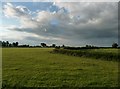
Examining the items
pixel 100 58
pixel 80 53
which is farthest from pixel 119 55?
pixel 80 53

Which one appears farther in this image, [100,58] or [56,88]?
[100,58]

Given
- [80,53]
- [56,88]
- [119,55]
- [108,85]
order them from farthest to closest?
[80,53] → [119,55] → [108,85] → [56,88]

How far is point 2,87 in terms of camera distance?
38.4ft

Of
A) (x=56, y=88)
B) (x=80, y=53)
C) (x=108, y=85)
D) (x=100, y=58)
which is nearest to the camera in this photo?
(x=56, y=88)

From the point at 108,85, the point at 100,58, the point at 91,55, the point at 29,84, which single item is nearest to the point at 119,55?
the point at 100,58

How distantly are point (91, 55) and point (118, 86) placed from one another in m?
23.8

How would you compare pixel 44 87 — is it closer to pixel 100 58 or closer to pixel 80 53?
pixel 100 58

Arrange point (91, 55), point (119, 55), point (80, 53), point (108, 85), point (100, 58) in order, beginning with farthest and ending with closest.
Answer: point (80, 53)
point (91, 55)
point (100, 58)
point (119, 55)
point (108, 85)

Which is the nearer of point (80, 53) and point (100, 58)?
point (100, 58)

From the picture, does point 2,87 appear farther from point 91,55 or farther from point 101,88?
point 91,55

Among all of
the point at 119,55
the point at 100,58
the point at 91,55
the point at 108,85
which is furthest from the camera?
the point at 91,55

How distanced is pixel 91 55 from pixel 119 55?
22.5ft

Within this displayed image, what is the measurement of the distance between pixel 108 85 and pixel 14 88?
5.42 m

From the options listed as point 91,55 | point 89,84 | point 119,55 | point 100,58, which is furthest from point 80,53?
point 89,84
